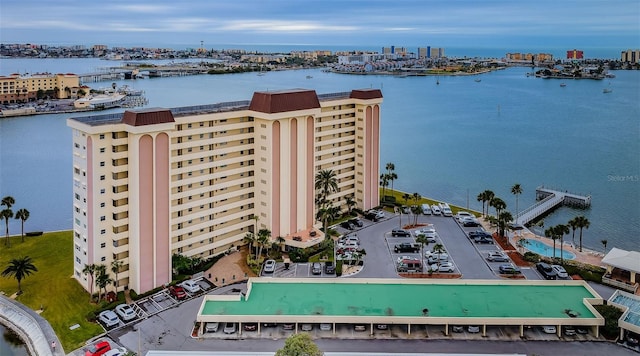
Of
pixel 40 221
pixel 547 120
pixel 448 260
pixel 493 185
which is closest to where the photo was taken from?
pixel 448 260

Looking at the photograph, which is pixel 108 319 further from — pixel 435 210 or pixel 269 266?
pixel 435 210

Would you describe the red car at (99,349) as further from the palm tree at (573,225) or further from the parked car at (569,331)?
the palm tree at (573,225)

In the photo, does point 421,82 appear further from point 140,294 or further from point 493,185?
point 140,294

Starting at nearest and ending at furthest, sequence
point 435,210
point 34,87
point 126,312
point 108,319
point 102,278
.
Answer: point 108,319, point 126,312, point 102,278, point 435,210, point 34,87

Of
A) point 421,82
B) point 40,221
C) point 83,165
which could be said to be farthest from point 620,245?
point 421,82

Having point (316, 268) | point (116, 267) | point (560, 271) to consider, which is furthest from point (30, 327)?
point (560, 271)

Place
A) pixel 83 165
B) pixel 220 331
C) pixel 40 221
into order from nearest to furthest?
pixel 220 331, pixel 83 165, pixel 40 221
